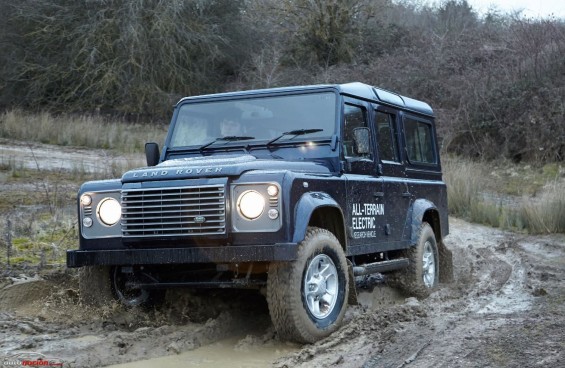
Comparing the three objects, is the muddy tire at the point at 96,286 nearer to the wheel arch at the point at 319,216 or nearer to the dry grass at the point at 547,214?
the wheel arch at the point at 319,216

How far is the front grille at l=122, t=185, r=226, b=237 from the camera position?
5.76 meters

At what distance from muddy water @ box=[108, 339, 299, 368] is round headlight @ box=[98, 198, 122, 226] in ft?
4.21

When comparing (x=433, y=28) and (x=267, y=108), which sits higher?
(x=433, y=28)

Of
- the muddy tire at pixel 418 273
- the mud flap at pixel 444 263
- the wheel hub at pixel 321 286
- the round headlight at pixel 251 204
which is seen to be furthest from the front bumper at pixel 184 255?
the mud flap at pixel 444 263

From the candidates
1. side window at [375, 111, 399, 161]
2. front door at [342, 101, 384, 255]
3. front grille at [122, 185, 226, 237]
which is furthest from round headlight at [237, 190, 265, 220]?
side window at [375, 111, 399, 161]

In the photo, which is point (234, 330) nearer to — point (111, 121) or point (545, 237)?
point (545, 237)

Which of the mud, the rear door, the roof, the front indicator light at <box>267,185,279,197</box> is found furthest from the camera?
the rear door

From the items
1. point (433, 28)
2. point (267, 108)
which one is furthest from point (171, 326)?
point (433, 28)

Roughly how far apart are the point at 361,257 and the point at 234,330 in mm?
1867

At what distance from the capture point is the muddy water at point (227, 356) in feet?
17.2

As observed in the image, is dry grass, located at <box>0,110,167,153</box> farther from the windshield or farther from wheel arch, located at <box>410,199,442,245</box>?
the windshield

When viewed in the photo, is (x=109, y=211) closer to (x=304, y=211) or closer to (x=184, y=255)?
(x=184, y=255)

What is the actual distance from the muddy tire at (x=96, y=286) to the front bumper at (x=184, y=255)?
26 centimetres

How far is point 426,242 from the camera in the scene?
869 centimetres
